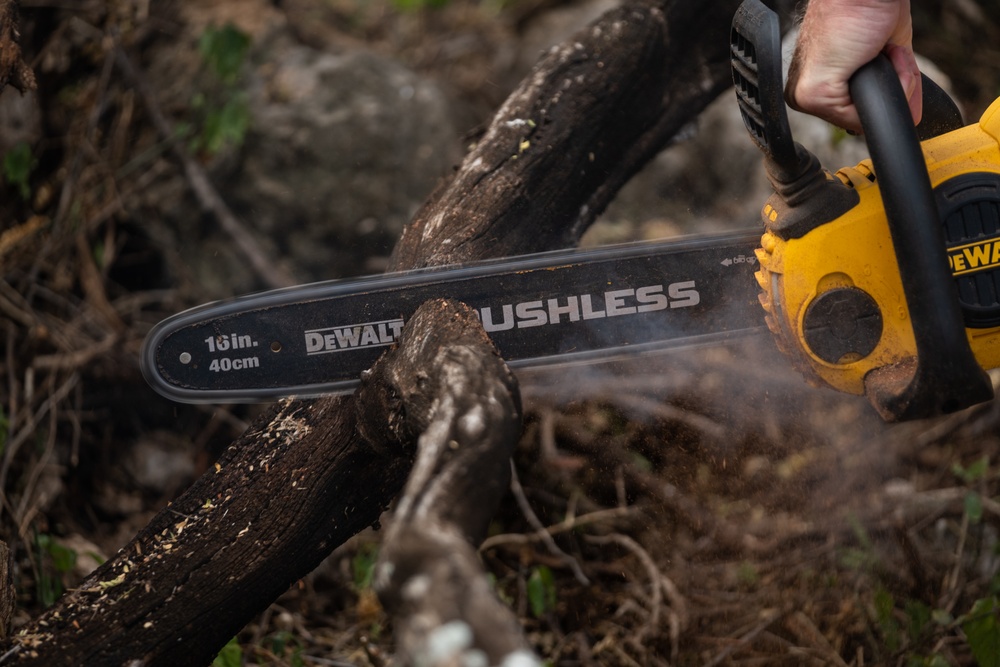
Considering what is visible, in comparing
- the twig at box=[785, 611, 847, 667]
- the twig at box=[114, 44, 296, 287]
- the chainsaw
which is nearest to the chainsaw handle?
the chainsaw

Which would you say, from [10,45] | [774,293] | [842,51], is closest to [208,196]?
[10,45]

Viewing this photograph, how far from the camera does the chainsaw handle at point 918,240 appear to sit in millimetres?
1260

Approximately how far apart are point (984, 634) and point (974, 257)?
0.86 metres

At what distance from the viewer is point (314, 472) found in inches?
63.6

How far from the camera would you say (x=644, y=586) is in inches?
88.3

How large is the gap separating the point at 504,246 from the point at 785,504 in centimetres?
125

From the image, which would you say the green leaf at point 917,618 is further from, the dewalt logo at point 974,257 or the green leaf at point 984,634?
the dewalt logo at point 974,257

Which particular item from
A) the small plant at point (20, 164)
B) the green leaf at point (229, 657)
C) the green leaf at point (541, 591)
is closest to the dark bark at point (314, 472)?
the green leaf at point (229, 657)

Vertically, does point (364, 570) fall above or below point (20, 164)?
below

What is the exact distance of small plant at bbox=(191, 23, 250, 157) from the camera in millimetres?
2904

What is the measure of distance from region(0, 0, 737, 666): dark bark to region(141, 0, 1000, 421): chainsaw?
17 centimetres

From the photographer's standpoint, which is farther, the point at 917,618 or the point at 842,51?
the point at 917,618

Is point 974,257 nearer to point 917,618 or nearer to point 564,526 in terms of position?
point 917,618

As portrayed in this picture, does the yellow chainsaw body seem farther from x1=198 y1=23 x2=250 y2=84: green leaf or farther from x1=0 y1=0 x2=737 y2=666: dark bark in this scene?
x1=198 y1=23 x2=250 y2=84: green leaf
